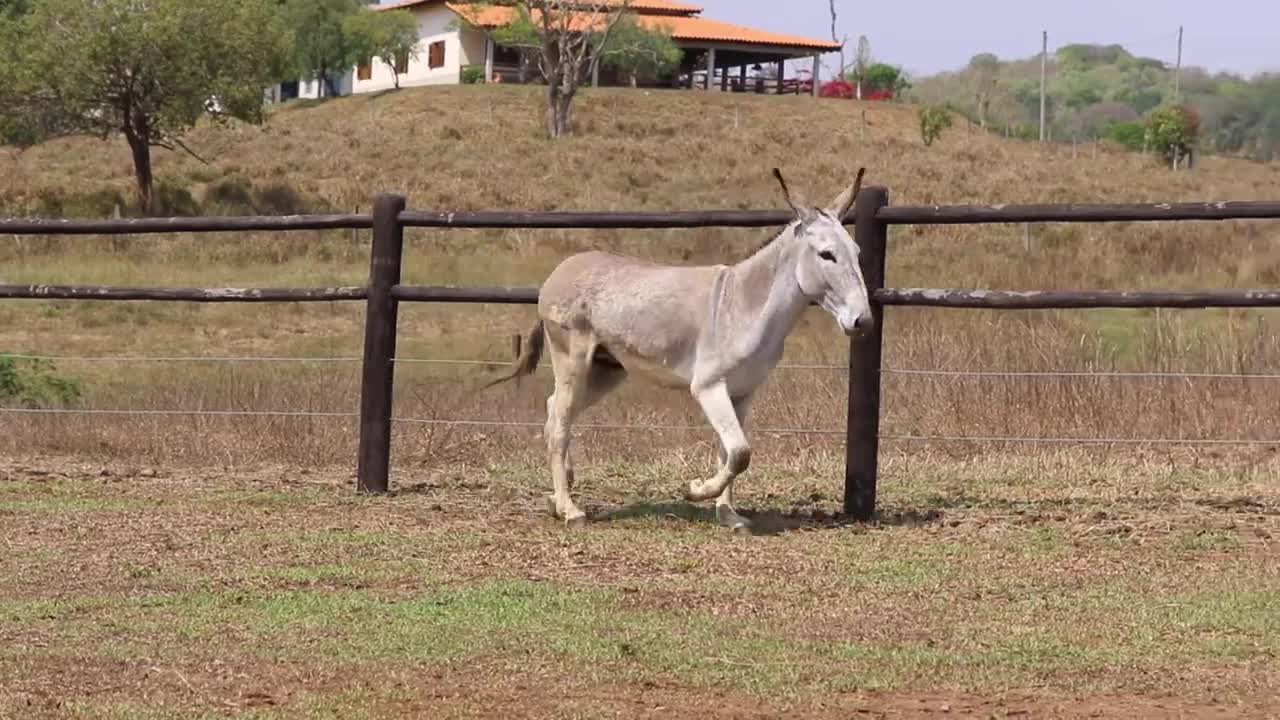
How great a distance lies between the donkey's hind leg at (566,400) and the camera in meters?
10.4

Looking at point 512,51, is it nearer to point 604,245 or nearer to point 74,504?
point 604,245

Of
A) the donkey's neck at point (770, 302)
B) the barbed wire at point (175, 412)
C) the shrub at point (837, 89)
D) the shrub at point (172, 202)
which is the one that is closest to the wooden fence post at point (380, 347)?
the barbed wire at point (175, 412)

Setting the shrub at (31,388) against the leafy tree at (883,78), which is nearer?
the shrub at (31,388)

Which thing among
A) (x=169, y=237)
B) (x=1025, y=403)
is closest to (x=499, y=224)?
(x=1025, y=403)

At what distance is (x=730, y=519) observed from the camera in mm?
10039

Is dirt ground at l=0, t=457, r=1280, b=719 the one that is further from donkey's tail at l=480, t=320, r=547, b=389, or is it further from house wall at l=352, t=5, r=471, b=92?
house wall at l=352, t=5, r=471, b=92

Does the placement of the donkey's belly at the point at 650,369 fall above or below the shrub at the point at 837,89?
below

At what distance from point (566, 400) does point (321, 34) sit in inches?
2820

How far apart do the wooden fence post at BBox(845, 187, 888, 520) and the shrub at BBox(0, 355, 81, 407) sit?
31.8ft

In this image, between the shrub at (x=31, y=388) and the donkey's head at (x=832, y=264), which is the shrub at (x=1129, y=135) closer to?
the shrub at (x=31, y=388)

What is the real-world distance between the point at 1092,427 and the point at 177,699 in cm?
837

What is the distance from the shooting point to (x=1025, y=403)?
13.6 meters

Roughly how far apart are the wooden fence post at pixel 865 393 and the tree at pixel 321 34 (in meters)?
69.4

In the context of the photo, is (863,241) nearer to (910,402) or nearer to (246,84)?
(910,402)
